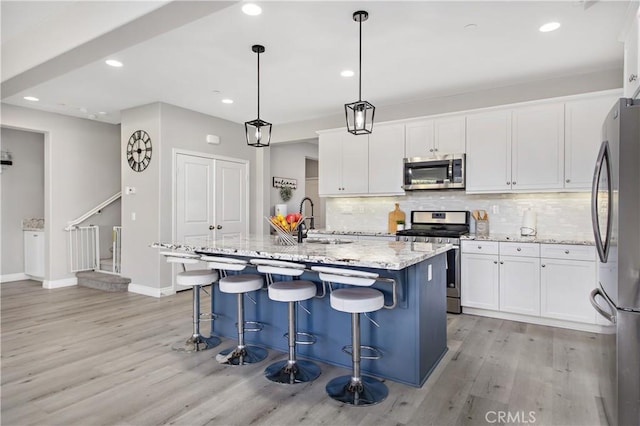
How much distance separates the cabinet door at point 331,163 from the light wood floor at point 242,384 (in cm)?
261

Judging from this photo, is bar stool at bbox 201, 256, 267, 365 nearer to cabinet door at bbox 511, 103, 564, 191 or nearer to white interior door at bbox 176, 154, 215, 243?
white interior door at bbox 176, 154, 215, 243

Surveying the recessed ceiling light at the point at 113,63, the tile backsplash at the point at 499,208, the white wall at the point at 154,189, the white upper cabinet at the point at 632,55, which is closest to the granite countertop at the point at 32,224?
the white wall at the point at 154,189

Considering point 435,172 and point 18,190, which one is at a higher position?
point 435,172

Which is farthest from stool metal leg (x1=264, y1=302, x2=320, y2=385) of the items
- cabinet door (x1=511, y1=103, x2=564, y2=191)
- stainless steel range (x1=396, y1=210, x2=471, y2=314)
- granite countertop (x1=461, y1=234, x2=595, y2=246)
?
cabinet door (x1=511, y1=103, x2=564, y2=191)

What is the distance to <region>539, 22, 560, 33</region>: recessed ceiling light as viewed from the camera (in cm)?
303

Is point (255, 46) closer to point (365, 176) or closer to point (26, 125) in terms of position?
point (365, 176)

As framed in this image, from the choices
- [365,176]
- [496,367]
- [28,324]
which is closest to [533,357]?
[496,367]

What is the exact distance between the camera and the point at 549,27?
10.1 feet

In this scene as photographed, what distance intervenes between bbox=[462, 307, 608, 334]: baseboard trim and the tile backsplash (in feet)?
3.13

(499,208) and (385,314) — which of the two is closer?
(385,314)

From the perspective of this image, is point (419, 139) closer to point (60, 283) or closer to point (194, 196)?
point (194, 196)

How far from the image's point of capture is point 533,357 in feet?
10.2

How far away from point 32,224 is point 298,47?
579 centimetres

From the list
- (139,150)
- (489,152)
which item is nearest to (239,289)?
(489,152)
